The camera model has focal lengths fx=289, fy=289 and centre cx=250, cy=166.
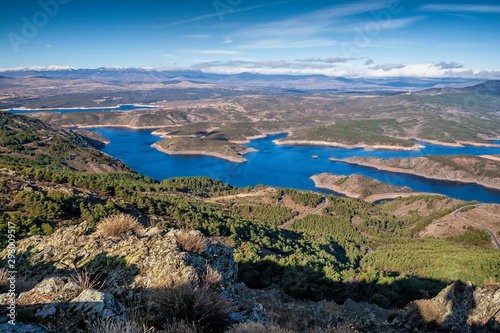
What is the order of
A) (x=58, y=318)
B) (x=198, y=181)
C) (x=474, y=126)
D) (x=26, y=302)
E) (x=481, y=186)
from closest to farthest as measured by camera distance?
1. (x=58, y=318)
2. (x=26, y=302)
3. (x=198, y=181)
4. (x=481, y=186)
5. (x=474, y=126)

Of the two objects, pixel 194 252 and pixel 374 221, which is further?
pixel 374 221

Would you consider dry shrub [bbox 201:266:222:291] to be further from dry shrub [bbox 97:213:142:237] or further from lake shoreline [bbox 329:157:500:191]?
lake shoreline [bbox 329:157:500:191]

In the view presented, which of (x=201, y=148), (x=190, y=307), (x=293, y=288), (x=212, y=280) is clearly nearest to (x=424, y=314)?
(x=212, y=280)

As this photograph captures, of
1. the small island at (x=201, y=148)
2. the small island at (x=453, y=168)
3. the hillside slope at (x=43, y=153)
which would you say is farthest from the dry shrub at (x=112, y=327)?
the small island at (x=201, y=148)

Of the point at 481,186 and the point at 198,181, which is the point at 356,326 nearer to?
the point at 198,181

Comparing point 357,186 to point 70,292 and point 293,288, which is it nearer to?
point 293,288

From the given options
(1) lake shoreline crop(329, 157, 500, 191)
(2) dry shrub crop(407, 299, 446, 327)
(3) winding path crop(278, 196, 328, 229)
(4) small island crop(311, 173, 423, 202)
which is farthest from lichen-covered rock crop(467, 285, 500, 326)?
(1) lake shoreline crop(329, 157, 500, 191)

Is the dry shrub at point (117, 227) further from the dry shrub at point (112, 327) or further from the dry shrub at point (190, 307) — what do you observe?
the dry shrub at point (112, 327)

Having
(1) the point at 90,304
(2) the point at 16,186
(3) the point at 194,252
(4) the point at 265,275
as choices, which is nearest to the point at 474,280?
(4) the point at 265,275
